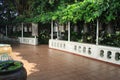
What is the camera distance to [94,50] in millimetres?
8680

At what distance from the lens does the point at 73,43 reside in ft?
34.5

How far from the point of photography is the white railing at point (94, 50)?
7504 mm

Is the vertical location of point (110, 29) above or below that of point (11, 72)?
above

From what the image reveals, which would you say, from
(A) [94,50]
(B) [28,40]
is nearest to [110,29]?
(A) [94,50]

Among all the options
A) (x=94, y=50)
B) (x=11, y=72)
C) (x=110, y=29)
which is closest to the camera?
(x=11, y=72)

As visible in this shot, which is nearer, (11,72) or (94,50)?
(11,72)

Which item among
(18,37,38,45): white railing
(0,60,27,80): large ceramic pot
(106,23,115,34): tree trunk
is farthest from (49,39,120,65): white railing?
(0,60,27,80): large ceramic pot

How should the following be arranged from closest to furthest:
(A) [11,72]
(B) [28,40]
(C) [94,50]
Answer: (A) [11,72] < (C) [94,50] < (B) [28,40]

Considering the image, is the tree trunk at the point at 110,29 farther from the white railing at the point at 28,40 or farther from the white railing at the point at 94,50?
the white railing at the point at 28,40

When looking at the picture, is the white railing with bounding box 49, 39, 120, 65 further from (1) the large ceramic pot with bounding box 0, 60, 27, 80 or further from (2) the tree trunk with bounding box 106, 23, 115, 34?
(1) the large ceramic pot with bounding box 0, 60, 27, 80

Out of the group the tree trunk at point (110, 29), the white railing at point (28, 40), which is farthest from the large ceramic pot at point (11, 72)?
the white railing at point (28, 40)

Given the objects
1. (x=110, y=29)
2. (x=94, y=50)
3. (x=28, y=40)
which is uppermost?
(x=110, y=29)

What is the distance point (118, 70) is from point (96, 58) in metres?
1.98

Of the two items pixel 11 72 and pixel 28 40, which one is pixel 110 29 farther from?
pixel 28 40
